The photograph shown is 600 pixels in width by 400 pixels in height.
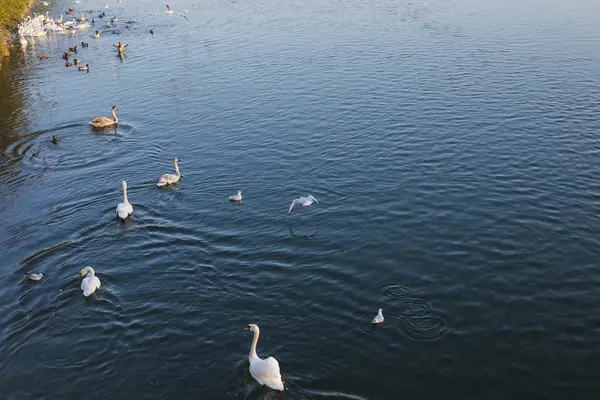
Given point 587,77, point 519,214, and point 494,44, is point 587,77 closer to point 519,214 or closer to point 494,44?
point 494,44

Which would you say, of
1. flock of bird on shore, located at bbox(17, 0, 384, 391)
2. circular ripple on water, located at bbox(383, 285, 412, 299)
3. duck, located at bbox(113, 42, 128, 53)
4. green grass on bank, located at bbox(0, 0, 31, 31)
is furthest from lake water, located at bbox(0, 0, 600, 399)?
green grass on bank, located at bbox(0, 0, 31, 31)

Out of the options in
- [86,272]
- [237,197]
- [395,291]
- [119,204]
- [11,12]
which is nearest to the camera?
[395,291]

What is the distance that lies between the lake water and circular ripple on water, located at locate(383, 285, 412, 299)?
75 millimetres

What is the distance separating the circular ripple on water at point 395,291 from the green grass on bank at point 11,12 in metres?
65.8

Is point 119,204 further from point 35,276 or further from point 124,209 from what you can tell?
point 35,276

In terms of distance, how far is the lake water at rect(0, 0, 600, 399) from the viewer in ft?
65.4

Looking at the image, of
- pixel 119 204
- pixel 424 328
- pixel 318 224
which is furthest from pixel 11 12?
pixel 424 328

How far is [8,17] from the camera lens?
7388 centimetres

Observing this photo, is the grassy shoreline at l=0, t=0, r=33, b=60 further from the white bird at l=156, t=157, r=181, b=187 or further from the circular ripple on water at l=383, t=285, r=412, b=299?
the circular ripple on water at l=383, t=285, r=412, b=299

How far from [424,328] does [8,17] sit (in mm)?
71938

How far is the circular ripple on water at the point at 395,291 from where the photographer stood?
2280 centimetres

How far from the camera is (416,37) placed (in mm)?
57125

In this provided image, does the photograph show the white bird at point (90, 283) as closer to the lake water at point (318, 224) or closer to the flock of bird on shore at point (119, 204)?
the flock of bird on shore at point (119, 204)

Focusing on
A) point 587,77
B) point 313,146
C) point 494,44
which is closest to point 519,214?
point 313,146
